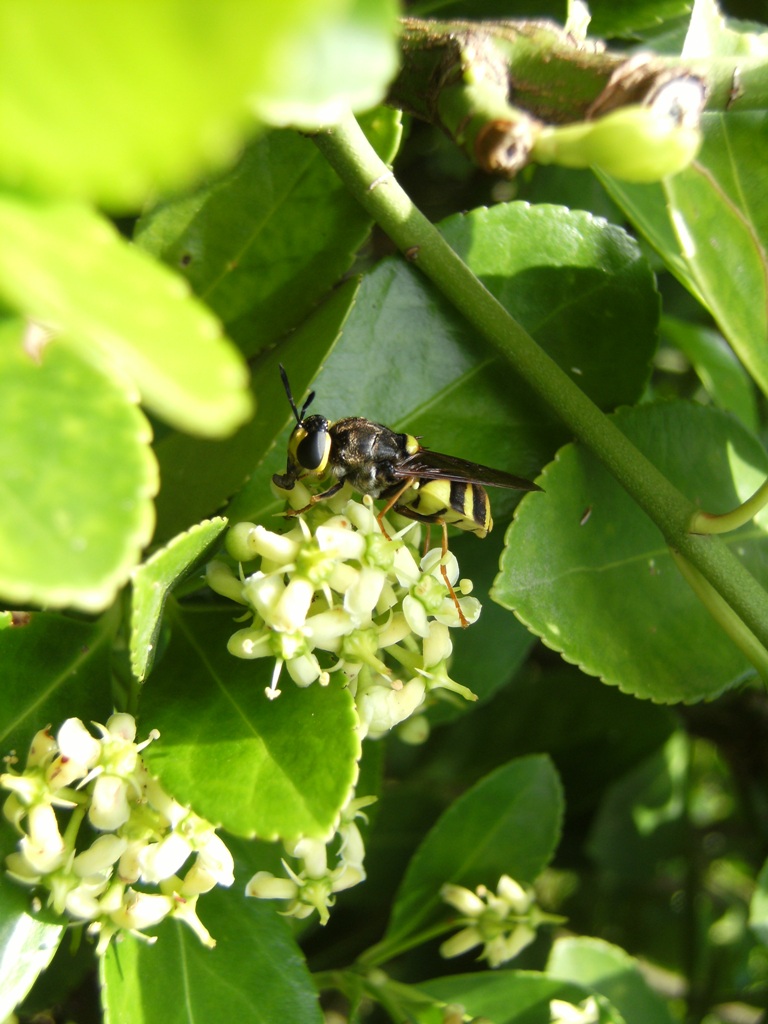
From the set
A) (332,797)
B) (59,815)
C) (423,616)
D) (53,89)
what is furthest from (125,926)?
(53,89)

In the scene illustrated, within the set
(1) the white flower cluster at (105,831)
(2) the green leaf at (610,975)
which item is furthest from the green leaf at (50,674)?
(2) the green leaf at (610,975)

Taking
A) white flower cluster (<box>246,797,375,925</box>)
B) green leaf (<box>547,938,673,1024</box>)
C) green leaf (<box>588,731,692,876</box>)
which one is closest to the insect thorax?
white flower cluster (<box>246,797,375,925</box>)

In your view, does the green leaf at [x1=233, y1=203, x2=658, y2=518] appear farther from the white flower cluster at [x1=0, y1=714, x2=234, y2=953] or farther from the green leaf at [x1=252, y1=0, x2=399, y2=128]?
the green leaf at [x1=252, y1=0, x2=399, y2=128]

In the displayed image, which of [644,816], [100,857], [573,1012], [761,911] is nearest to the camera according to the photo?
[100,857]

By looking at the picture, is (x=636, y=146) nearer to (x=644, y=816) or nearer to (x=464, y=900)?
(x=464, y=900)

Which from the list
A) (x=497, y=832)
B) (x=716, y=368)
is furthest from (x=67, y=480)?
(x=716, y=368)

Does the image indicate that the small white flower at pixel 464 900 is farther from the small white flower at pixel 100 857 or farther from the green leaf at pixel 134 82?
the green leaf at pixel 134 82

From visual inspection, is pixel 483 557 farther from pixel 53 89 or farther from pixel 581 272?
pixel 53 89
